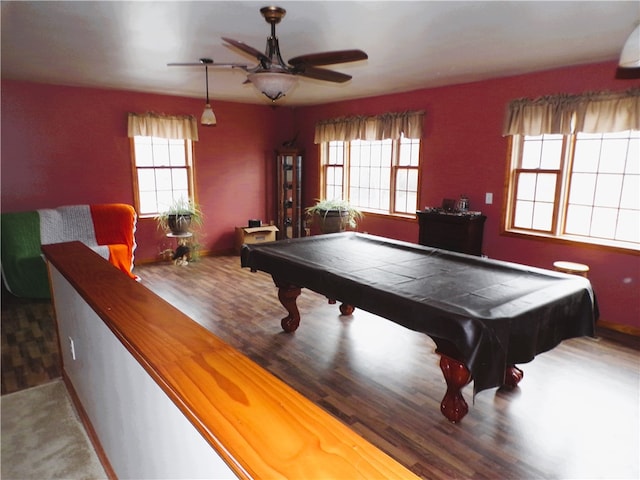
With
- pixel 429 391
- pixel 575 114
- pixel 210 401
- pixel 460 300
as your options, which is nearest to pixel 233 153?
pixel 575 114

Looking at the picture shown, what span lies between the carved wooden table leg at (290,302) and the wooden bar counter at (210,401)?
1980 millimetres

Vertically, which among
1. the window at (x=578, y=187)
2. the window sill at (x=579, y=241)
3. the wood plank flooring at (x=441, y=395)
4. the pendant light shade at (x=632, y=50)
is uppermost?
the pendant light shade at (x=632, y=50)

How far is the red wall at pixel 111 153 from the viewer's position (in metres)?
5.20

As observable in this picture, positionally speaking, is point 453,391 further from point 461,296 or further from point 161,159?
point 161,159

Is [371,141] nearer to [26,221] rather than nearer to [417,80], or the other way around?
[417,80]

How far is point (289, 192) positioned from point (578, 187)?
4540mm

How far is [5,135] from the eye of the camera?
5.06m

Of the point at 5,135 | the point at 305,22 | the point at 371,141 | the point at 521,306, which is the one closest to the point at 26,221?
the point at 5,135

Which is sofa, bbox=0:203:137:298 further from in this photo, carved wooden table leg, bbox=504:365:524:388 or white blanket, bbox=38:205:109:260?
carved wooden table leg, bbox=504:365:524:388

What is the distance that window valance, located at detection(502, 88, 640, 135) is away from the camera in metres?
3.73

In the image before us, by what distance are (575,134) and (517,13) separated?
202 centimetres

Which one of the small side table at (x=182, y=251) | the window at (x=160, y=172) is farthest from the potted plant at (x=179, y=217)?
the window at (x=160, y=172)

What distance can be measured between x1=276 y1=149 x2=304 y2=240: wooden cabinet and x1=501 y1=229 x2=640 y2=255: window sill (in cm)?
372

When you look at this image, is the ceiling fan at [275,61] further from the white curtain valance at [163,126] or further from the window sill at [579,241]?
the white curtain valance at [163,126]
